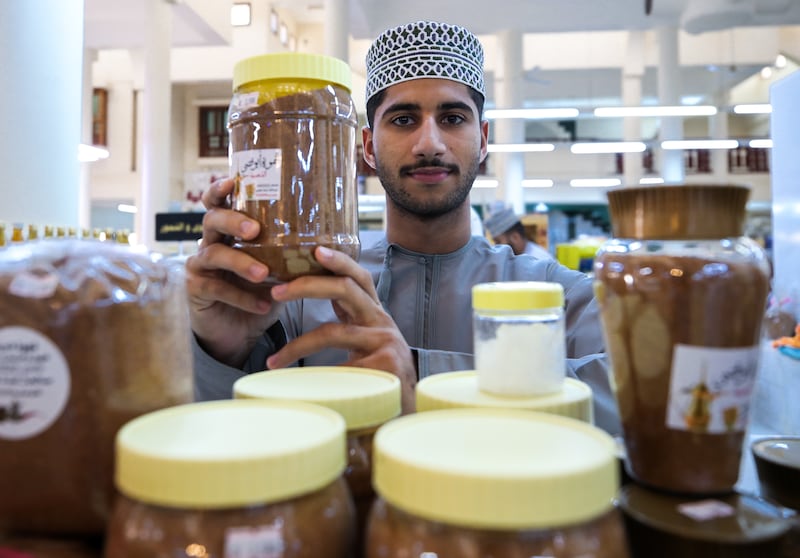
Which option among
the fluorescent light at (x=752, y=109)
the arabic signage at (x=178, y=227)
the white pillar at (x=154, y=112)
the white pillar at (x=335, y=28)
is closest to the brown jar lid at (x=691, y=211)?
the arabic signage at (x=178, y=227)

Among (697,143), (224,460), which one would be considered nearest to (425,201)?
(224,460)

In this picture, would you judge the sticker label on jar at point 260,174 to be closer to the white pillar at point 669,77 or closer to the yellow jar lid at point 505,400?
the yellow jar lid at point 505,400

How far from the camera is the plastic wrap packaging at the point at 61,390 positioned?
470 millimetres

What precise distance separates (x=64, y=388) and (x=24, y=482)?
85 millimetres

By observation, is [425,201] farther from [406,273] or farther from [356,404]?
[356,404]

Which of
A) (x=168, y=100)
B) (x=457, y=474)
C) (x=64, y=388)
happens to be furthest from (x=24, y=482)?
(x=168, y=100)

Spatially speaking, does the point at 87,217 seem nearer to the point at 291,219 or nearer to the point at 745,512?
the point at 291,219

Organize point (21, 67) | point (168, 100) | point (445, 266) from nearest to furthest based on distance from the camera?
point (445, 266), point (21, 67), point (168, 100)

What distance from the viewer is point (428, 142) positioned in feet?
4.27

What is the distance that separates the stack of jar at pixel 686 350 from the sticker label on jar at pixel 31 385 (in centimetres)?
47

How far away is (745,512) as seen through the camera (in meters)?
0.48

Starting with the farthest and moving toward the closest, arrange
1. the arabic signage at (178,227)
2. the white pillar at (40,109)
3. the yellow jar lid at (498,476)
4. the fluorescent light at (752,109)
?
the fluorescent light at (752,109) < the arabic signage at (178,227) < the white pillar at (40,109) < the yellow jar lid at (498,476)

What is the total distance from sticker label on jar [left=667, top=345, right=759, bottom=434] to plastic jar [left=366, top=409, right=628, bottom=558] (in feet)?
0.37

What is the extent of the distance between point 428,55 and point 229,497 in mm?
1185
